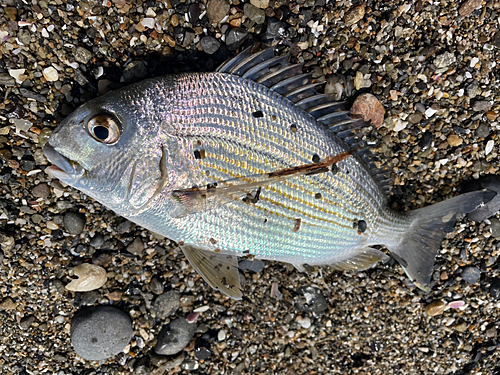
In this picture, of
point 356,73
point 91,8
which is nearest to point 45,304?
point 91,8

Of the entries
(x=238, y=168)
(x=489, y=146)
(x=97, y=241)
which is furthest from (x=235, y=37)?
(x=489, y=146)

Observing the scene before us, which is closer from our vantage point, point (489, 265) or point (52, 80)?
point (52, 80)

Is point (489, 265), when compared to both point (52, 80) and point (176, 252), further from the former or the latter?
point (52, 80)

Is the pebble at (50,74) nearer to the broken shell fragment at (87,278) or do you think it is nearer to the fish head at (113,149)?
the fish head at (113,149)

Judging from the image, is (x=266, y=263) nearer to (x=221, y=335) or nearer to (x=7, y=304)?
(x=221, y=335)

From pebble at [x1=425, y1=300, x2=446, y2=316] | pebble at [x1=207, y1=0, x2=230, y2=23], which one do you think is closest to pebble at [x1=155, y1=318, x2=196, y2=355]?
pebble at [x1=425, y1=300, x2=446, y2=316]

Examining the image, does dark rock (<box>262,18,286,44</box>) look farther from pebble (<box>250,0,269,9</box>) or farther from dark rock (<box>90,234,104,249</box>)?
dark rock (<box>90,234,104,249</box>)

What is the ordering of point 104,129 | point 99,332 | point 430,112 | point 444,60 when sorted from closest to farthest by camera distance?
point 104,129 → point 99,332 → point 444,60 → point 430,112

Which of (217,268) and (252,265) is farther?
(252,265)
